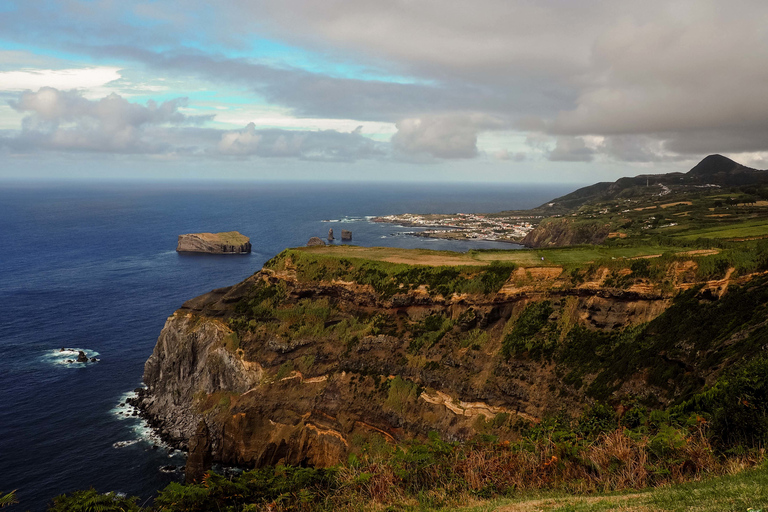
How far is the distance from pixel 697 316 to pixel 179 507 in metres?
38.6

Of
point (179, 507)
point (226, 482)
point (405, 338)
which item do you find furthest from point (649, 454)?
point (405, 338)

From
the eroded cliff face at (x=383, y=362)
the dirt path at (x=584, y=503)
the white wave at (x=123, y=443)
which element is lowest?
the white wave at (x=123, y=443)

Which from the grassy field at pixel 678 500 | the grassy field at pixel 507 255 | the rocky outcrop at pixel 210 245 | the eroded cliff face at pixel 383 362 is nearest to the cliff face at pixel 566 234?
the grassy field at pixel 507 255

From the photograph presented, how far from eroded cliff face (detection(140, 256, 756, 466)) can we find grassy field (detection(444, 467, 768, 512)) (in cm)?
2058

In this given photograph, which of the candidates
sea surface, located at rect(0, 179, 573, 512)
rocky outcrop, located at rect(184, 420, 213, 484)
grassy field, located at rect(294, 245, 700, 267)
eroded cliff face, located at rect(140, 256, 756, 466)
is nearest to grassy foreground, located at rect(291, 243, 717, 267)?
grassy field, located at rect(294, 245, 700, 267)

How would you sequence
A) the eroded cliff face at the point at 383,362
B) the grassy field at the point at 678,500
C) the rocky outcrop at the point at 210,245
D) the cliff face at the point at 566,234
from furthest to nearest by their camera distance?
the rocky outcrop at the point at 210,245, the cliff face at the point at 566,234, the eroded cliff face at the point at 383,362, the grassy field at the point at 678,500

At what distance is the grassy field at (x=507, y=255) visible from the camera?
5112 cm

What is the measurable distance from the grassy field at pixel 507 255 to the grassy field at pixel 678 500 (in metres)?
35.1

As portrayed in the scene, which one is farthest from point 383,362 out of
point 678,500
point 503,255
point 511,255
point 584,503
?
point 678,500

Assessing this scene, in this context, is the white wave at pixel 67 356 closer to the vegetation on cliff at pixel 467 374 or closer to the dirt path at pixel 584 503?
the vegetation on cliff at pixel 467 374

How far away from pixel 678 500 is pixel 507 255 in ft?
147

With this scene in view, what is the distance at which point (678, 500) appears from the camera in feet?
49.8

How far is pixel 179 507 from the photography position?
67.1 ft

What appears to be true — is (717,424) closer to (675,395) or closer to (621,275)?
(675,395)
